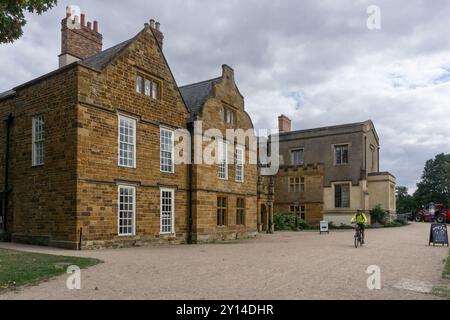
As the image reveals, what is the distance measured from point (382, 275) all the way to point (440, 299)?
9.23 feet

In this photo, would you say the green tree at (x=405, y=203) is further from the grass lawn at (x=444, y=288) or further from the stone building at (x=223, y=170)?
the grass lawn at (x=444, y=288)

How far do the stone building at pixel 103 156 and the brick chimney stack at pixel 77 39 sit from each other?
6cm

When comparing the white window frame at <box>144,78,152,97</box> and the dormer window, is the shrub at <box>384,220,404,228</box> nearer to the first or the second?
the dormer window

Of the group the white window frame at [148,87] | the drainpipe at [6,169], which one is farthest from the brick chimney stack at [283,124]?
the drainpipe at [6,169]

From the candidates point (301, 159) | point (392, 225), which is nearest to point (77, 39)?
point (301, 159)

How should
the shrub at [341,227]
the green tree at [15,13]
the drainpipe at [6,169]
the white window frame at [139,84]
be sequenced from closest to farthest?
the green tree at [15,13], the drainpipe at [6,169], the white window frame at [139,84], the shrub at [341,227]

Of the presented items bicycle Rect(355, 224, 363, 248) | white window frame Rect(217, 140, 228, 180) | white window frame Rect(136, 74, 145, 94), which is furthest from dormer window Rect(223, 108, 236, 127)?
bicycle Rect(355, 224, 363, 248)

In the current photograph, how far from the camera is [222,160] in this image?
1011 inches

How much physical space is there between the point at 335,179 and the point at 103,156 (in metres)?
28.1

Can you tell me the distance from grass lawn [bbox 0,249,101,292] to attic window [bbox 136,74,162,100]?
369 inches

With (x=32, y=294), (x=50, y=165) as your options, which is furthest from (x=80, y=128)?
(x=32, y=294)

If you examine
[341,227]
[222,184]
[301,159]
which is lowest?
[341,227]

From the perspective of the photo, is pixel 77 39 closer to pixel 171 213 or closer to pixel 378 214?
pixel 171 213

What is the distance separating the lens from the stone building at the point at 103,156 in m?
17.3
